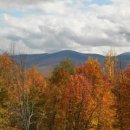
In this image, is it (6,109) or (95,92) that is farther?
(95,92)

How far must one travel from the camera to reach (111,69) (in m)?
140

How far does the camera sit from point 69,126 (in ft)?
246

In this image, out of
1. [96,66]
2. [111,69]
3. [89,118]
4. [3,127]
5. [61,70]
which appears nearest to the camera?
[3,127]

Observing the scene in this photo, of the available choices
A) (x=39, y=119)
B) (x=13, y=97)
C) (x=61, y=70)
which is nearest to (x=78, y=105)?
(x=39, y=119)

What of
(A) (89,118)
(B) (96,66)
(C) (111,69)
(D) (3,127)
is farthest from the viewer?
(C) (111,69)

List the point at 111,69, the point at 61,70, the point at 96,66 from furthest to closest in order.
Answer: the point at 111,69, the point at 96,66, the point at 61,70

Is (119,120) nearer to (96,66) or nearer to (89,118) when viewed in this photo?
(89,118)

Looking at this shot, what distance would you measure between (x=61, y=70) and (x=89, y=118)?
22500mm

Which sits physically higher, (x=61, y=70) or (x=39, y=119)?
(x=61, y=70)

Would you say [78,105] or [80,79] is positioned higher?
[80,79]

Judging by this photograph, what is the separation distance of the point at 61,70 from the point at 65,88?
17.7 metres

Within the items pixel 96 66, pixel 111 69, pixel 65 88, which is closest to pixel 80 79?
pixel 65 88

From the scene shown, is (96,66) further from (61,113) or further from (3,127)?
(3,127)

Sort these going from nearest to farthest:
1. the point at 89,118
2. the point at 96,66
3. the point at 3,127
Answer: the point at 3,127, the point at 89,118, the point at 96,66
